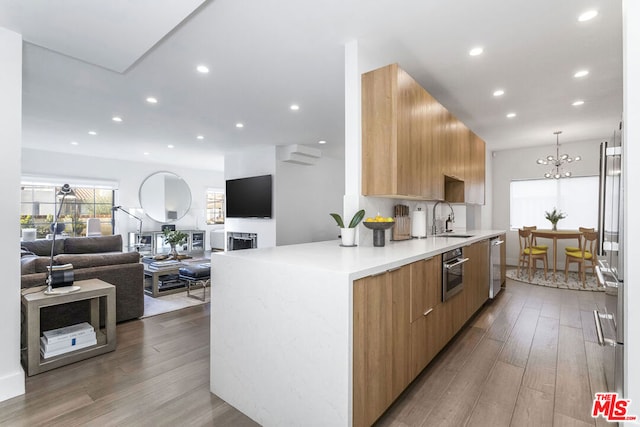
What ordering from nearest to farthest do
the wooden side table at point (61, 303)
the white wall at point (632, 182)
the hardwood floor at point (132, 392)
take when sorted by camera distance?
the white wall at point (632, 182) → the hardwood floor at point (132, 392) → the wooden side table at point (61, 303)

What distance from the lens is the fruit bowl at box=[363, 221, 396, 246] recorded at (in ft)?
7.61

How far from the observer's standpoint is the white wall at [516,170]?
590cm

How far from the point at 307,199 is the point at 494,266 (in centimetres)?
412

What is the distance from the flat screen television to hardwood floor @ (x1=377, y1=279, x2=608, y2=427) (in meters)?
4.31

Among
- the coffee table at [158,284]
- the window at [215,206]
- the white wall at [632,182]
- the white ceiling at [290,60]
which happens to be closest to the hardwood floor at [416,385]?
the white wall at [632,182]

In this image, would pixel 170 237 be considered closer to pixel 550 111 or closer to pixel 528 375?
pixel 528 375

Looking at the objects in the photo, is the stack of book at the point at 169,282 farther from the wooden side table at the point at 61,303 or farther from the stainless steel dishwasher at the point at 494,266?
the stainless steel dishwasher at the point at 494,266

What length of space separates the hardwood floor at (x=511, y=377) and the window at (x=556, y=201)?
350 cm

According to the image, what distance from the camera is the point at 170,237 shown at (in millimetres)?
5090

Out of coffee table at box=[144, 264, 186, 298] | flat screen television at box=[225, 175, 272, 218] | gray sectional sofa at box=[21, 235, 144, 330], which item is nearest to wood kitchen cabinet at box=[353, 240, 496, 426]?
gray sectional sofa at box=[21, 235, 144, 330]

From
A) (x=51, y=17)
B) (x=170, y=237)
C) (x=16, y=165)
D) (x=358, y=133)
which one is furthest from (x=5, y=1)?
(x=170, y=237)

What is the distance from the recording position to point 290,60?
2.77 m

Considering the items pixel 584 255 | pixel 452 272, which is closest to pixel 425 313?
pixel 452 272

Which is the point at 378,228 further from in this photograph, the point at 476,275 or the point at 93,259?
the point at 93,259
